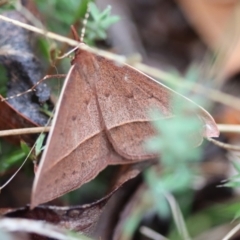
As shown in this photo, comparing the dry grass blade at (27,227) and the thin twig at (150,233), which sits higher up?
the dry grass blade at (27,227)

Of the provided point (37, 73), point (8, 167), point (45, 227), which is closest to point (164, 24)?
point (37, 73)

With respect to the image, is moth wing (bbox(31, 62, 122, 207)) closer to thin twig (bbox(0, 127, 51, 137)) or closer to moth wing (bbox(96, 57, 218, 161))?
moth wing (bbox(96, 57, 218, 161))

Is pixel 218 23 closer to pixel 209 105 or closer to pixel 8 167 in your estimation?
pixel 209 105

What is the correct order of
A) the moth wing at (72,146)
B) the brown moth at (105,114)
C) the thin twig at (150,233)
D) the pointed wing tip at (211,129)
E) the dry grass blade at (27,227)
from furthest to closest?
the thin twig at (150,233) → the pointed wing tip at (211,129) → the brown moth at (105,114) → the moth wing at (72,146) → the dry grass blade at (27,227)

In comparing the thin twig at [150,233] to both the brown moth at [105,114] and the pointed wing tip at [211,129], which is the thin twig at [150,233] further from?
the pointed wing tip at [211,129]

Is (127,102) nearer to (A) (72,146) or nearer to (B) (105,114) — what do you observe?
(B) (105,114)

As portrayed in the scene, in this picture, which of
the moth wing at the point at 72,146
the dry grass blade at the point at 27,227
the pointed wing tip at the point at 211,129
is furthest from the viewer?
the pointed wing tip at the point at 211,129

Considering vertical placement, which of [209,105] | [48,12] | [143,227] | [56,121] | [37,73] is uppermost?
[48,12]

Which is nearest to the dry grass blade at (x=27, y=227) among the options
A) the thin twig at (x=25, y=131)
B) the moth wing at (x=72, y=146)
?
the moth wing at (x=72, y=146)
